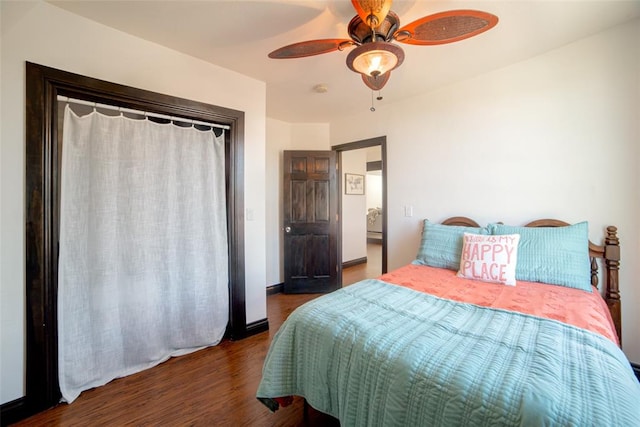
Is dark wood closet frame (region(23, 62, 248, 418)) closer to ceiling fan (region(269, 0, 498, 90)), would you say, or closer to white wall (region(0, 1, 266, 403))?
white wall (region(0, 1, 266, 403))

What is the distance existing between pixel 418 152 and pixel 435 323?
2244 millimetres

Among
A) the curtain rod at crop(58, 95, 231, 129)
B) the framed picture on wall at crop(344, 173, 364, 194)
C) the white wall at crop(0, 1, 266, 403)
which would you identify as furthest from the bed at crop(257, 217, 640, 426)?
the framed picture on wall at crop(344, 173, 364, 194)

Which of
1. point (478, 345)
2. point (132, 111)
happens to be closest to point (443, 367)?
point (478, 345)

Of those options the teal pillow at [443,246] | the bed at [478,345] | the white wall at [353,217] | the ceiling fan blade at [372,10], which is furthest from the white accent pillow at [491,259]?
the white wall at [353,217]

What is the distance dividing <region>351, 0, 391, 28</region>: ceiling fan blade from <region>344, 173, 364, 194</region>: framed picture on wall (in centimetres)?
394

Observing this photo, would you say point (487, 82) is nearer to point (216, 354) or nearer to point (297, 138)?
point (297, 138)

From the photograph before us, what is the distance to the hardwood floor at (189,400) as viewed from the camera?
1591 millimetres

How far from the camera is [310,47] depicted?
154 centimetres

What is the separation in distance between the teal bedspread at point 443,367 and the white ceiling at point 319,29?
5.87 feet

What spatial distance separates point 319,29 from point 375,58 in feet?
2.30

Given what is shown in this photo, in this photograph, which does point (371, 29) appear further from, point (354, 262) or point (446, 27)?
point (354, 262)

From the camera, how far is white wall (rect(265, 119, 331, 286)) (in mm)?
3920

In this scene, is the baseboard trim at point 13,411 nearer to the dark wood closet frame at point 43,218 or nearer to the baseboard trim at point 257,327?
the dark wood closet frame at point 43,218

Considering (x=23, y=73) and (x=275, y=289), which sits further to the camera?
(x=275, y=289)
